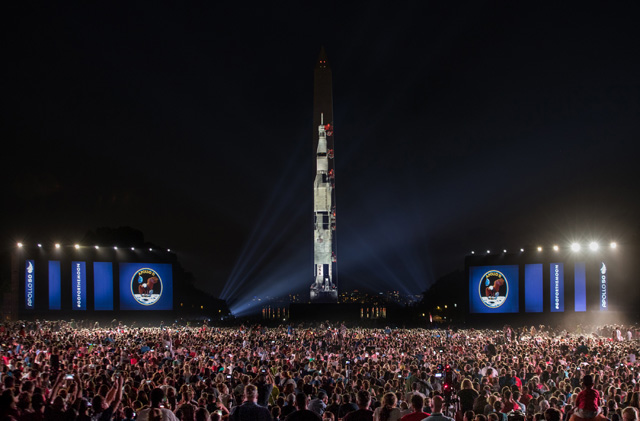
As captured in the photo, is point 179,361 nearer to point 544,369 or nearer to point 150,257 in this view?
point 544,369

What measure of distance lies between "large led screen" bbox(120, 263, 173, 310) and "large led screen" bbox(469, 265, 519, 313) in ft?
84.1

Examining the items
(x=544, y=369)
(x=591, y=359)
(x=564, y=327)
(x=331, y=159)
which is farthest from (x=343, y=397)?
(x=331, y=159)

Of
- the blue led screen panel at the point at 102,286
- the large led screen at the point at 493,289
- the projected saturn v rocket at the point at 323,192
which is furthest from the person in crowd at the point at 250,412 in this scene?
the projected saturn v rocket at the point at 323,192

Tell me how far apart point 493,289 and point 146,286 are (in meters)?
28.9

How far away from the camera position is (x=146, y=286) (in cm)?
5803

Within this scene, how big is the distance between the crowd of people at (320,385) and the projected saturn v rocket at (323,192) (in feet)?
189

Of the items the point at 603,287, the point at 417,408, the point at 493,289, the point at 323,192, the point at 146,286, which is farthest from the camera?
the point at 323,192

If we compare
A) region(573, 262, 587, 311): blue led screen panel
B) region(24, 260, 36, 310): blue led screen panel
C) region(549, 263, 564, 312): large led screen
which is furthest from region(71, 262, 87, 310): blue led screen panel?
region(573, 262, 587, 311): blue led screen panel

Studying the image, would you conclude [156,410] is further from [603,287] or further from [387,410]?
[603,287]

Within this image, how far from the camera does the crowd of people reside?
7867 mm

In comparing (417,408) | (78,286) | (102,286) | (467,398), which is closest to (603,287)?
(102,286)

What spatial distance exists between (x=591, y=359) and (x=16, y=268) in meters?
48.4

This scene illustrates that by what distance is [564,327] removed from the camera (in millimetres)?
47719

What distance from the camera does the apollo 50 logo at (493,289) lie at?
177 feet
